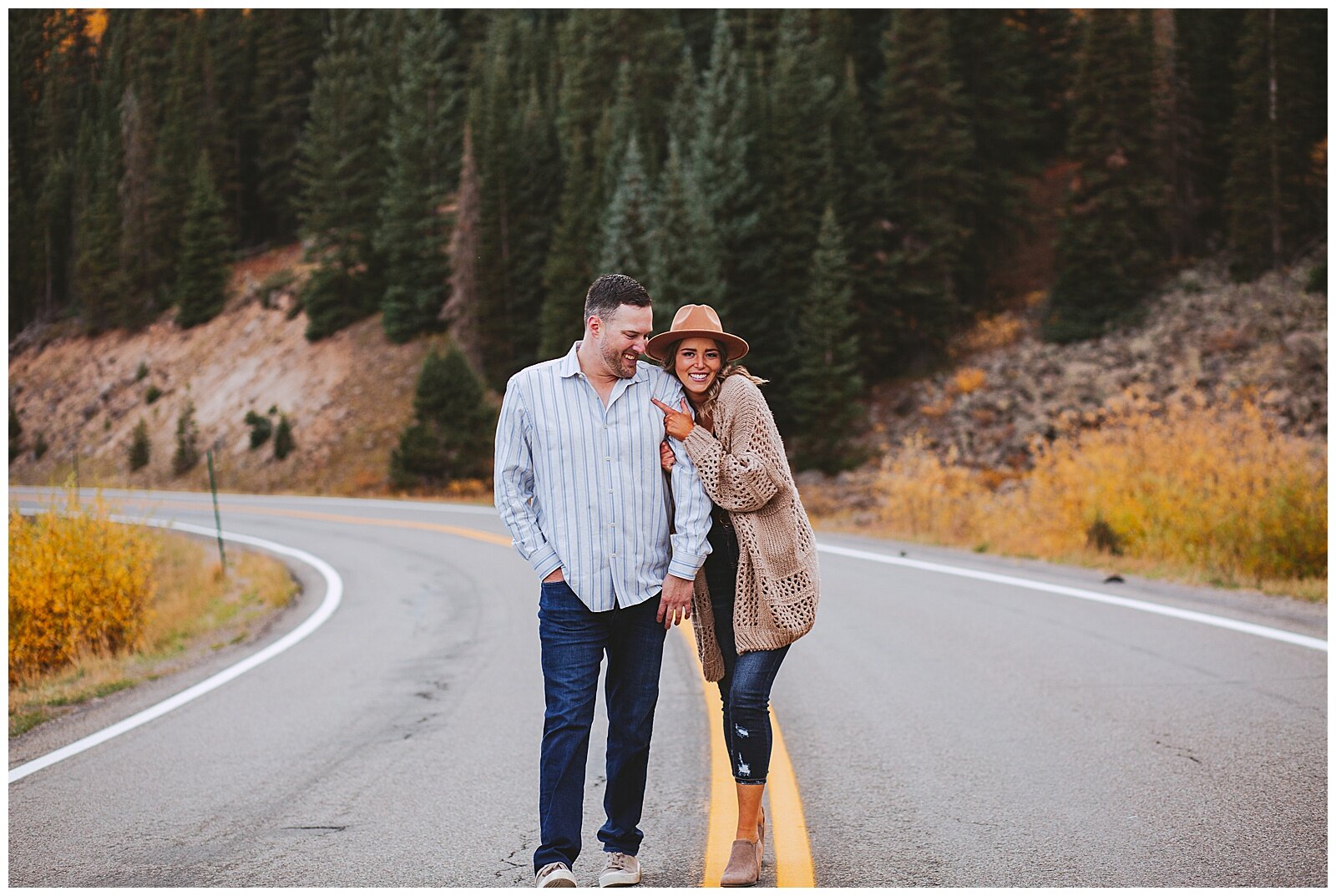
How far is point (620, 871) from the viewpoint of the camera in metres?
3.52

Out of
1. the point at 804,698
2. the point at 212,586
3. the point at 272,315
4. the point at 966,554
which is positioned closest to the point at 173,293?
the point at 272,315

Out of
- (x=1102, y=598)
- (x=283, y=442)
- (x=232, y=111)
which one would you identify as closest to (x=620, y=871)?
(x=1102, y=598)

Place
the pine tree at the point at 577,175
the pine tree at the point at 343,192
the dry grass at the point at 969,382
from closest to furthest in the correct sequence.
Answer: the dry grass at the point at 969,382, the pine tree at the point at 577,175, the pine tree at the point at 343,192

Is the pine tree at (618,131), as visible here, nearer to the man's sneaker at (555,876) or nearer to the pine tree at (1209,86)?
the pine tree at (1209,86)

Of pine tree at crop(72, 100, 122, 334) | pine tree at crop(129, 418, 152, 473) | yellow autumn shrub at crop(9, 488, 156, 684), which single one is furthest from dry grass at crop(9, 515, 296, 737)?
pine tree at crop(72, 100, 122, 334)

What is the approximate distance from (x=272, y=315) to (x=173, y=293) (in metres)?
11.1

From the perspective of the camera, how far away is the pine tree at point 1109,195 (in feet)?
107

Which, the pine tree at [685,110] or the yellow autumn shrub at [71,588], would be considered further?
the pine tree at [685,110]

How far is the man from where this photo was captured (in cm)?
359

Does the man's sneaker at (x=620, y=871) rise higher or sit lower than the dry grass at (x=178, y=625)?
higher

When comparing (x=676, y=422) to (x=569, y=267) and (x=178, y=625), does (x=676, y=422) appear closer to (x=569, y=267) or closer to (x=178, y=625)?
(x=178, y=625)

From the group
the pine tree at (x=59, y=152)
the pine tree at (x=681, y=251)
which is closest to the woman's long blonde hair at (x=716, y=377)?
the pine tree at (x=681, y=251)

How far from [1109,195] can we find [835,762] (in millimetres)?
32779

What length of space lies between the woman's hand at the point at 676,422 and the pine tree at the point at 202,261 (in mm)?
56909
